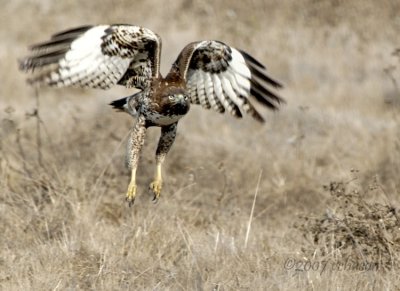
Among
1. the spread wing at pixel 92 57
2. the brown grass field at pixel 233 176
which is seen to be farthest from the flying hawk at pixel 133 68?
the brown grass field at pixel 233 176

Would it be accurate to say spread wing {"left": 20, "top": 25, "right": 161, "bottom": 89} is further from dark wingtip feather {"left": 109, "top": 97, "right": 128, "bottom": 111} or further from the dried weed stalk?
the dried weed stalk

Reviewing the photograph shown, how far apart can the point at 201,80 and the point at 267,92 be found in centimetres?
56

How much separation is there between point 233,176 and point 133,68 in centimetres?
285

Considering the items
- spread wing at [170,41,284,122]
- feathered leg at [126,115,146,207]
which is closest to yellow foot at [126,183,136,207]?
feathered leg at [126,115,146,207]

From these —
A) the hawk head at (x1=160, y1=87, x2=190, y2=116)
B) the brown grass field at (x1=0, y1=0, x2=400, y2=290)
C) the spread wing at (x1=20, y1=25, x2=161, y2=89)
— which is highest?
the spread wing at (x1=20, y1=25, x2=161, y2=89)

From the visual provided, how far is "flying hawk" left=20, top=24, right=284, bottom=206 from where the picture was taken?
23.4ft

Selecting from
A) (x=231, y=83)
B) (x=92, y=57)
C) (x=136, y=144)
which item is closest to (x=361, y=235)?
(x=136, y=144)

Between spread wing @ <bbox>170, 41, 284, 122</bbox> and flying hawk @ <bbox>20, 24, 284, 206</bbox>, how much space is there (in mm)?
24

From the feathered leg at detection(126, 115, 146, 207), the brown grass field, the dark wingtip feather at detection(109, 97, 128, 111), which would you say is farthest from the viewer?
the dark wingtip feather at detection(109, 97, 128, 111)

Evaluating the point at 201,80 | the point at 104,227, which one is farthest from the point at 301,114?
the point at 104,227

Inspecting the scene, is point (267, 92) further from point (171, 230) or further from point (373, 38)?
point (373, 38)

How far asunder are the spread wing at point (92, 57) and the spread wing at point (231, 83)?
563 mm

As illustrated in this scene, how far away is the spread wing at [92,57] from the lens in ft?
23.7

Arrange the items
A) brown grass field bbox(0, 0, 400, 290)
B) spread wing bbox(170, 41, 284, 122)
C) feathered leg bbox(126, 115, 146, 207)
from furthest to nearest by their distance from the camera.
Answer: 1. spread wing bbox(170, 41, 284, 122)
2. feathered leg bbox(126, 115, 146, 207)
3. brown grass field bbox(0, 0, 400, 290)
